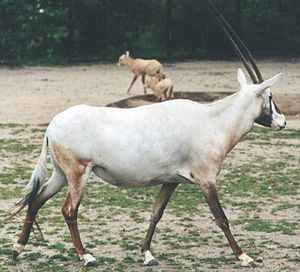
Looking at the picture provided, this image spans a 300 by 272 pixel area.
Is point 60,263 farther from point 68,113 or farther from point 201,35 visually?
point 201,35

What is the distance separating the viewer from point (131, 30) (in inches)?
925

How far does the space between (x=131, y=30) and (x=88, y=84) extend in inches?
209

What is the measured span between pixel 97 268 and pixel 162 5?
56.9 feet

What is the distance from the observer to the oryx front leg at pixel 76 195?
266 inches

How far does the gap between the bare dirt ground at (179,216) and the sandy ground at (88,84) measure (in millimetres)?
96

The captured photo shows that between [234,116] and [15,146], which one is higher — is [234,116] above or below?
above

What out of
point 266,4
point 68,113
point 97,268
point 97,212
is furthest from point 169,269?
point 266,4

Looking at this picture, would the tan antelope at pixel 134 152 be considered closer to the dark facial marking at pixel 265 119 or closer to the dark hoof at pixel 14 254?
the dark hoof at pixel 14 254

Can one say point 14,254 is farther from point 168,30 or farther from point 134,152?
point 168,30

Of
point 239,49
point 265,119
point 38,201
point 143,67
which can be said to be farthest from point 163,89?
point 38,201

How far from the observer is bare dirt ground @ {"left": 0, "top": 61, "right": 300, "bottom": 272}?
23.0 feet

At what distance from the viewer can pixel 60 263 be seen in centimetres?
688

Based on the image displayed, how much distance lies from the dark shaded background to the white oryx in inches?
593

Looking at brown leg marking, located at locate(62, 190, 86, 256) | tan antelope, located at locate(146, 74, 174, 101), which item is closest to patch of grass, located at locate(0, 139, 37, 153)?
tan antelope, located at locate(146, 74, 174, 101)
